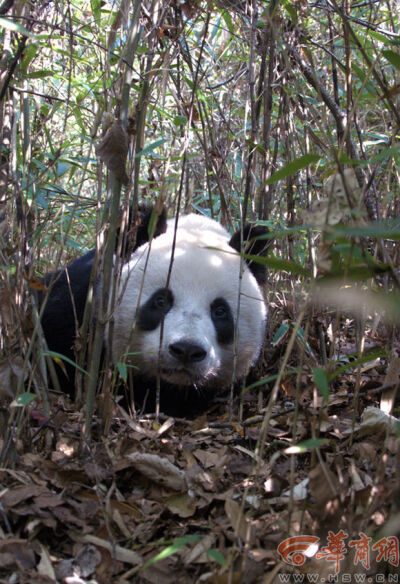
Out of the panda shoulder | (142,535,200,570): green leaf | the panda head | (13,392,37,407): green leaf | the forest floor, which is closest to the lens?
(142,535,200,570): green leaf

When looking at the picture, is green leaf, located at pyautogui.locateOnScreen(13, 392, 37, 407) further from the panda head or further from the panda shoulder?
the panda shoulder

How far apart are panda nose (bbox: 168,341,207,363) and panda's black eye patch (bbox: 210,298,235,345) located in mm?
504

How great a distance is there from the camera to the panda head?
10.3 ft

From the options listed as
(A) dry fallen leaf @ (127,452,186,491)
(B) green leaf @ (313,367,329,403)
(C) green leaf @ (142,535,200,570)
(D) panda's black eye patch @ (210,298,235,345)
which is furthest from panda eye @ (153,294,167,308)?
(C) green leaf @ (142,535,200,570)

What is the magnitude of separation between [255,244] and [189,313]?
67 cm

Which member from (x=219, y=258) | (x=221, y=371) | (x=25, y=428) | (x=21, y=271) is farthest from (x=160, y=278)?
(x=25, y=428)

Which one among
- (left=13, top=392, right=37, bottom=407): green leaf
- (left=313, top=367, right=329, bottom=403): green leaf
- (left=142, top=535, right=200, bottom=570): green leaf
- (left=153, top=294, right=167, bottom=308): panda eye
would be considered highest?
(left=313, top=367, right=329, bottom=403): green leaf

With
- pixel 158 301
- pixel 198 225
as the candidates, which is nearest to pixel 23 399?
pixel 158 301

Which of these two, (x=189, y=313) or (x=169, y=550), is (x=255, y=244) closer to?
(x=189, y=313)

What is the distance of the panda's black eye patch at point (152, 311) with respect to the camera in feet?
11.0

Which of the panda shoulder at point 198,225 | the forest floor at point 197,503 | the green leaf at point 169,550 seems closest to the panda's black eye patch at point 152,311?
the panda shoulder at point 198,225

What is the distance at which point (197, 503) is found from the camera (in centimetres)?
194

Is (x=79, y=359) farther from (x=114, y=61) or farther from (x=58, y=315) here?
(x=114, y=61)

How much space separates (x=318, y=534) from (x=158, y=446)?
0.93 meters
